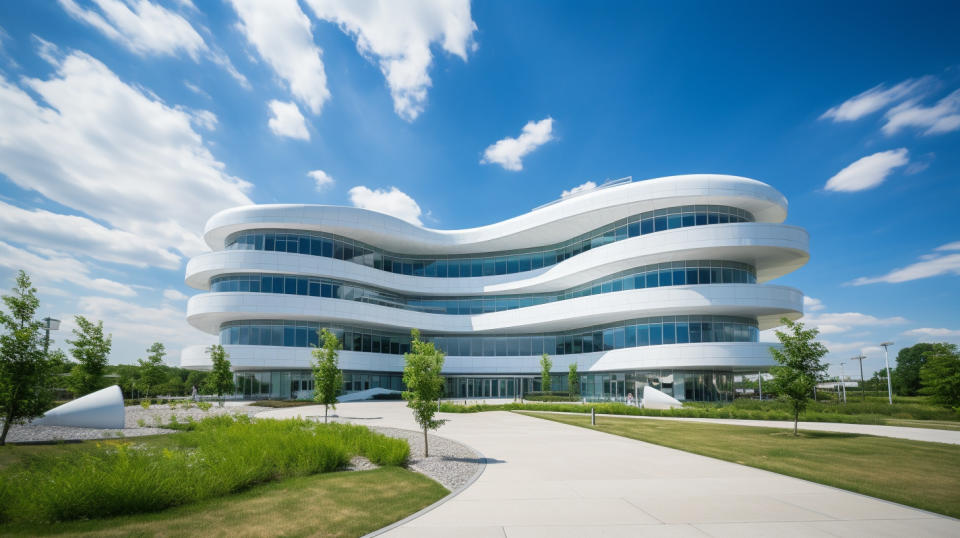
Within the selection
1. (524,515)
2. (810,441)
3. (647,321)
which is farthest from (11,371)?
(647,321)

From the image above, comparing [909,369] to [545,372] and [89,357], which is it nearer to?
[545,372]

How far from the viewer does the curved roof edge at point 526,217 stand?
136 ft

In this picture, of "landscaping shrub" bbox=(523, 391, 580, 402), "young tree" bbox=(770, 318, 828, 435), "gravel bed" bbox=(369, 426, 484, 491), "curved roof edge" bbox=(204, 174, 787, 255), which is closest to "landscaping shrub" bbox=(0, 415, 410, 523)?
"gravel bed" bbox=(369, 426, 484, 491)

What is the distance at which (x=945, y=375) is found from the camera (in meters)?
29.8

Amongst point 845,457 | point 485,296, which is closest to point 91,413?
point 845,457

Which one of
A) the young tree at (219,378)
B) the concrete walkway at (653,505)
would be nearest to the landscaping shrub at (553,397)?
the young tree at (219,378)

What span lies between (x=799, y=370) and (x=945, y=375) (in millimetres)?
16536

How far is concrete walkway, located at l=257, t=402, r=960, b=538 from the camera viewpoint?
309 inches

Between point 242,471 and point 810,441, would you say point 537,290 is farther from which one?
point 242,471

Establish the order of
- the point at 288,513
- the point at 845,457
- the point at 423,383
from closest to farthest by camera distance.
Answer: the point at 288,513, the point at 845,457, the point at 423,383

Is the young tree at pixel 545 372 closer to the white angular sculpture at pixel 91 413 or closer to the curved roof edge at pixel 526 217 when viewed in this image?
the curved roof edge at pixel 526 217

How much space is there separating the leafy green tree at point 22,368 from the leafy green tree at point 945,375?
45210 mm

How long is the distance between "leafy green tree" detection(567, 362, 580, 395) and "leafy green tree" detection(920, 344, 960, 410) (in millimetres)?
27081

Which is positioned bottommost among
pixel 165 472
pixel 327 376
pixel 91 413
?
pixel 91 413
